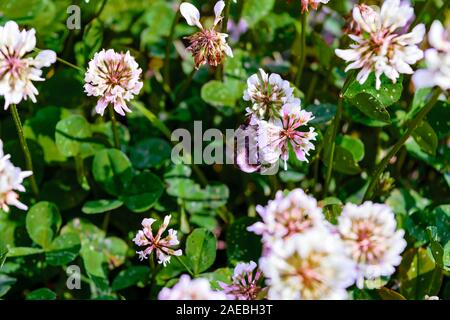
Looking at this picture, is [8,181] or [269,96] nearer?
[8,181]

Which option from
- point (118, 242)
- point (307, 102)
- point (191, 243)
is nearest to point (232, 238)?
point (191, 243)

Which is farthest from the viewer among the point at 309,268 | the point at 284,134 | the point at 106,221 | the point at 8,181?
the point at 106,221

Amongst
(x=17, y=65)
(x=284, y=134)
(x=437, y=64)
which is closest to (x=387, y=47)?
(x=437, y=64)

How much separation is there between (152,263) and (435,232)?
1.56 feet

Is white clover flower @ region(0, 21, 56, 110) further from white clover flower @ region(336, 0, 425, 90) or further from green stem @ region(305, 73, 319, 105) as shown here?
green stem @ region(305, 73, 319, 105)

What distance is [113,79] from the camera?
106 centimetres

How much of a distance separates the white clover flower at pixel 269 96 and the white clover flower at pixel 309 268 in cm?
31

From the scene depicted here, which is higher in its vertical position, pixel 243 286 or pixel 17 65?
pixel 17 65

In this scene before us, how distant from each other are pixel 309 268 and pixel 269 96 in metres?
0.36

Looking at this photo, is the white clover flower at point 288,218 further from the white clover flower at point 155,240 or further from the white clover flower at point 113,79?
the white clover flower at point 113,79

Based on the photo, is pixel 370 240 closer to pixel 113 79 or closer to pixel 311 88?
pixel 113 79

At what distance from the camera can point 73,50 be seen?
1572 mm

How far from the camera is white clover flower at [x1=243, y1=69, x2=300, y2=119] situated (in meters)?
1.07

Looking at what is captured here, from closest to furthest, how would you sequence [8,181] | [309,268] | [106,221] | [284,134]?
1. [309,268]
2. [8,181]
3. [284,134]
4. [106,221]
